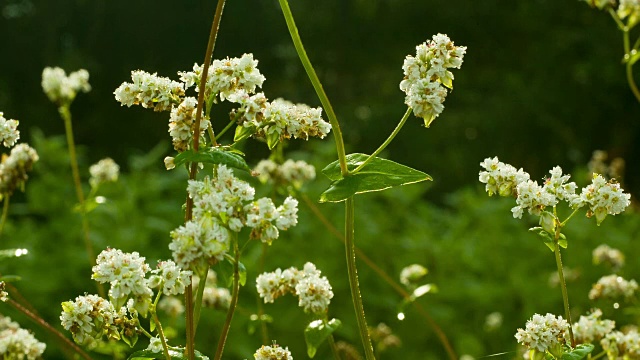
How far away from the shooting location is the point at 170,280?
1254 millimetres

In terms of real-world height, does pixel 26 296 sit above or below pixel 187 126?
above

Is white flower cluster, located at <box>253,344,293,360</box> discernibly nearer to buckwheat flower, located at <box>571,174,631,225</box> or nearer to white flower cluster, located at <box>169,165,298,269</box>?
white flower cluster, located at <box>169,165,298,269</box>

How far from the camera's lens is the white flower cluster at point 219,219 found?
3.67 feet

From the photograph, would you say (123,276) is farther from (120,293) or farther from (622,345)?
(622,345)

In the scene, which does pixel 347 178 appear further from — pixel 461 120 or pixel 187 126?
pixel 461 120

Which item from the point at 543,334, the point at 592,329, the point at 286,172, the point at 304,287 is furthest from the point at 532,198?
the point at 286,172

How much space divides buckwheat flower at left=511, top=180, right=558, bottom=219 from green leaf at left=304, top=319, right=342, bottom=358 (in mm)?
446

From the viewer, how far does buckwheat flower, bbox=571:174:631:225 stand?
1.53 meters

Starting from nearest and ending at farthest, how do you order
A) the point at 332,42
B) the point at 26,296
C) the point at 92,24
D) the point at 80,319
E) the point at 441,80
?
the point at 80,319 < the point at 441,80 < the point at 26,296 < the point at 92,24 < the point at 332,42

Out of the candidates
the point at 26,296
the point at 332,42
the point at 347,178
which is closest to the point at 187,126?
the point at 347,178

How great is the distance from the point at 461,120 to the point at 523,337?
8236 millimetres

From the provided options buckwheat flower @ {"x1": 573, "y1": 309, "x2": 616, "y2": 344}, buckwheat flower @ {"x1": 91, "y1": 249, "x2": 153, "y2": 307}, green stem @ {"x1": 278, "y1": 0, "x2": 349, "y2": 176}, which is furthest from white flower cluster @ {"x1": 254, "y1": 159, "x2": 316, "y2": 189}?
buckwheat flower @ {"x1": 91, "y1": 249, "x2": 153, "y2": 307}

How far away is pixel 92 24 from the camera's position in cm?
930

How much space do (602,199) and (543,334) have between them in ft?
0.96
